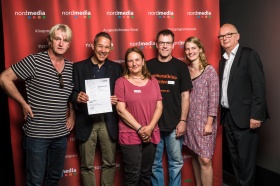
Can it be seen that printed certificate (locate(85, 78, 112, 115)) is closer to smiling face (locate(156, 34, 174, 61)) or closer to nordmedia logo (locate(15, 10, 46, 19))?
smiling face (locate(156, 34, 174, 61))

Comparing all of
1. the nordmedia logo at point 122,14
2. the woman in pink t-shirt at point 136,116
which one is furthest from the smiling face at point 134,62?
the nordmedia logo at point 122,14

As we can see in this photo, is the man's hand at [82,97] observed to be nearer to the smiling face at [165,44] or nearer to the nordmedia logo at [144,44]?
Result: the smiling face at [165,44]

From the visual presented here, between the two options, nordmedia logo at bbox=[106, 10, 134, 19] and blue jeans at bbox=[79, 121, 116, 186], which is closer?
blue jeans at bbox=[79, 121, 116, 186]

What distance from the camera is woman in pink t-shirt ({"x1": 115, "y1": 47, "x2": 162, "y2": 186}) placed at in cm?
254

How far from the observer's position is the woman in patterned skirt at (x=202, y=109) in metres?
2.83

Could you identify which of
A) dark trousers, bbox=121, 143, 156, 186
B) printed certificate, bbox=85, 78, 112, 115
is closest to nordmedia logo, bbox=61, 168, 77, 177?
dark trousers, bbox=121, 143, 156, 186

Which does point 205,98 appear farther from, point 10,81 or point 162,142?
point 10,81

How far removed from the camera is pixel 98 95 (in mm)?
2543

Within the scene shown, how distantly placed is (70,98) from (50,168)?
2.28 feet

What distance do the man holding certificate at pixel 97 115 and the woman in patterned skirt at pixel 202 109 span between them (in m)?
0.80

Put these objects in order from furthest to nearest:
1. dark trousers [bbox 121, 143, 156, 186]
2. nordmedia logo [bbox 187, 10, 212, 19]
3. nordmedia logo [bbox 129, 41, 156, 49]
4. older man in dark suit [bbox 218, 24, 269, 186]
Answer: nordmedia logo [bbox 187, 10, 212, 19] → nordmedia logo [bbox 129, 41, 156, 49] → older man in dark suit [bbox 218, 24, 269, 186] → dark trousers [bbox 121, 143, 156, 186]

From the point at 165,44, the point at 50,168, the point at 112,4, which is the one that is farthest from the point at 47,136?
the point at 112,4

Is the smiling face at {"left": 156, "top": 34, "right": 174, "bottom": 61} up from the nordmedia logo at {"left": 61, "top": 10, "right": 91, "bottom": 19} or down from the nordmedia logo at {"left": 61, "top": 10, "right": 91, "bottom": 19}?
down

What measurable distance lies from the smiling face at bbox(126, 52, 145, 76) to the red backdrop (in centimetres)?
67
